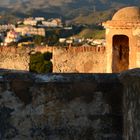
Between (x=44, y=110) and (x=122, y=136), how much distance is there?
597 mm

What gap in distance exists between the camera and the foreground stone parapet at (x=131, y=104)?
10.4 ft

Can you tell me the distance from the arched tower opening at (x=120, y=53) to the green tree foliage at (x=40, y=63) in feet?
25.2

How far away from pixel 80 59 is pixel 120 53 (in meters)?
5.66

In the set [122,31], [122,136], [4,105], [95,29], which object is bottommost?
[122,136]

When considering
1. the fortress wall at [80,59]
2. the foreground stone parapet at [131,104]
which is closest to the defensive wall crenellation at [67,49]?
the fortress wall at [80,59]

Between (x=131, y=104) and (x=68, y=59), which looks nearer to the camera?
(x=131, y=104)

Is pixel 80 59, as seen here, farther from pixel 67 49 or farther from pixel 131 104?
pixel 131 104

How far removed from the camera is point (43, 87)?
3600 mm

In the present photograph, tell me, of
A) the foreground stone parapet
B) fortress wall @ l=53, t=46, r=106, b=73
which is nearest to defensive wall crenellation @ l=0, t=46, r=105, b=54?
fortress wall @ l=53, t=46, r=106, b=73

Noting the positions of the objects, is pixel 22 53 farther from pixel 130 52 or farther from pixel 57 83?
pixel 57 83

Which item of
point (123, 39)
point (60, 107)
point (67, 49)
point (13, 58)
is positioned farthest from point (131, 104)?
point (13, 58)

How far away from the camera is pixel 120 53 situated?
515 inches

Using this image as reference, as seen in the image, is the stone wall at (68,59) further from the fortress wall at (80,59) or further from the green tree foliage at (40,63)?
the green tree foliage at (40,63)

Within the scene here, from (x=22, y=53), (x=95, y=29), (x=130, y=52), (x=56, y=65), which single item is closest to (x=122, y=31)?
(x=130, y=52)
